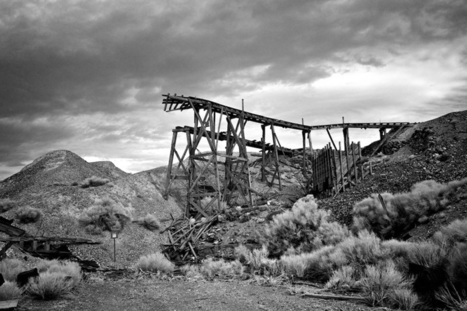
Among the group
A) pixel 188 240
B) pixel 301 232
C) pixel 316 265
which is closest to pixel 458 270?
pixel 316 265

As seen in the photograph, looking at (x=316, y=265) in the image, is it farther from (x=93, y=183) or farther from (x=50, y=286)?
(x=93, y=183)

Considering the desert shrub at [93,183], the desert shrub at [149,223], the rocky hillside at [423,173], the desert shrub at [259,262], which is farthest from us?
the desert shrub at [93,183]

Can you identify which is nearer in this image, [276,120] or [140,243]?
[140,243]

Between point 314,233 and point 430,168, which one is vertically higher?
point 430,168

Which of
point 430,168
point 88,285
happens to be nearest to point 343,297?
point 88,285

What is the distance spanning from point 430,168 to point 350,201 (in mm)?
3766

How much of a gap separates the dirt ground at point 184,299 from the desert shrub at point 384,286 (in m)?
0.34

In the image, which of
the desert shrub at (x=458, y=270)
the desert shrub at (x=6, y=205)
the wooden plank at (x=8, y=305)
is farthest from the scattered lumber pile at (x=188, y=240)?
the desert shrub at (x=458, y=270)

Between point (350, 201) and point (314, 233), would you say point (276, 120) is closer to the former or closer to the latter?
point (350, 201)

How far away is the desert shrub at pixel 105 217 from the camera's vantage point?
15844 mm

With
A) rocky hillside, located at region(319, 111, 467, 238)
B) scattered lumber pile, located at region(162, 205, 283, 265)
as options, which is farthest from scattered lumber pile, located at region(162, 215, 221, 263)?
rocky hillside, located at region(319, 111, 467, 238)

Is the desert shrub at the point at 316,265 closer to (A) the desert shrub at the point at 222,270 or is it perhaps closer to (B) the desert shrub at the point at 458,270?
(A) the desert shrub at the point at 222,270

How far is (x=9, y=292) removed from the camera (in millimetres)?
6105

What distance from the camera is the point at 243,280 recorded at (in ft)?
28.3
